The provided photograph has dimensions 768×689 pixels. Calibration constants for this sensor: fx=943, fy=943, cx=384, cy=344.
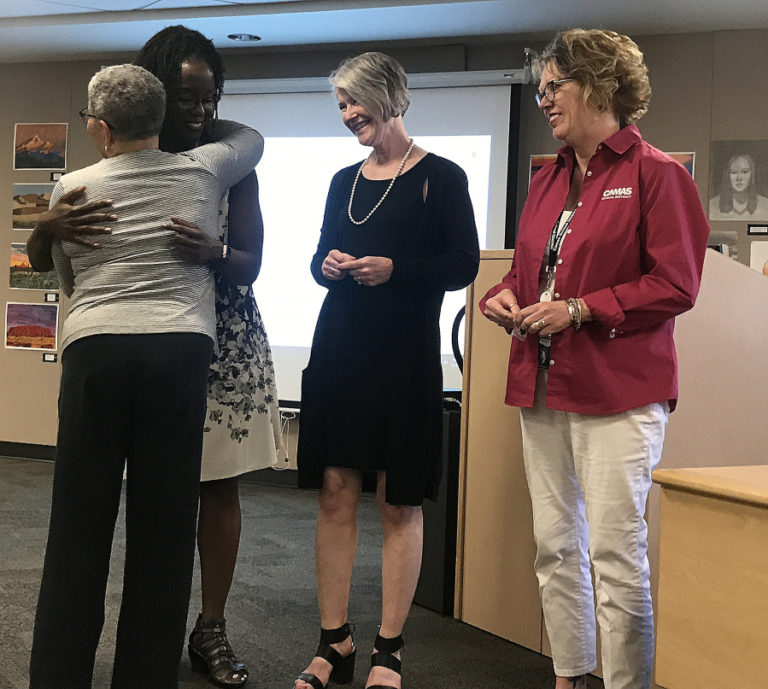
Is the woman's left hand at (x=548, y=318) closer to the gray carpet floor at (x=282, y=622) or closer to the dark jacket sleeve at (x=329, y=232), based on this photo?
the dark jacket sleeve at (x=329, y=232)

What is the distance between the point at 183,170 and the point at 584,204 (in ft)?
2.62

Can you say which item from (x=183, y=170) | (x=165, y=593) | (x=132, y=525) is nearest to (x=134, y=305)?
(x=183, y=170)

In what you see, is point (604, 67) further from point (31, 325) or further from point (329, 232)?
point (31, 325)

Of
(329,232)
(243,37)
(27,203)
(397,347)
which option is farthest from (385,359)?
(27,203)

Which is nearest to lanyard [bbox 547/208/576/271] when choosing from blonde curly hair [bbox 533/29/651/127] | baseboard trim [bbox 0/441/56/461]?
blonde curly hair [bbox 533/29/651/127]

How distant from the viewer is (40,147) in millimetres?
6277

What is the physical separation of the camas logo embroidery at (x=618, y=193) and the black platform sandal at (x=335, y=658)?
3.84 ft

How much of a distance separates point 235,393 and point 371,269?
46 cm

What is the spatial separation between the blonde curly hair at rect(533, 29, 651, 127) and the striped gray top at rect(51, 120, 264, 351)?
783 mm

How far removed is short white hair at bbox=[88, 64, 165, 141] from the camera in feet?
5.78

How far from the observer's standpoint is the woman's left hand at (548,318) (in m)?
1.81

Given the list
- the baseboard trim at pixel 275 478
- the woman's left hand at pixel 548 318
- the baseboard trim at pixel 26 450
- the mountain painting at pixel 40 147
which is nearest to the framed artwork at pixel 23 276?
the mountain painting at pixel 40 147

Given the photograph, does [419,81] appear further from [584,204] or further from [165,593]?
[165,593]

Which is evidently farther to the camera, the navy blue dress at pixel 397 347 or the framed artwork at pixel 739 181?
the framed artwork at pixel 739 181
